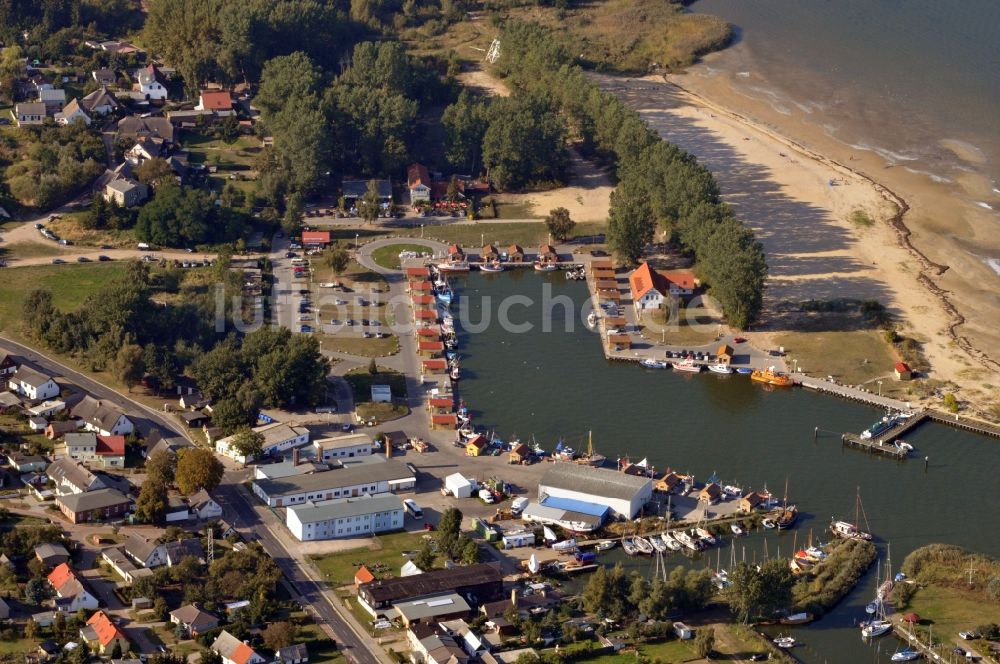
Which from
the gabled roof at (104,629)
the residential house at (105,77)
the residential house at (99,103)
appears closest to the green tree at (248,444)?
the gabled roof at (104,629)

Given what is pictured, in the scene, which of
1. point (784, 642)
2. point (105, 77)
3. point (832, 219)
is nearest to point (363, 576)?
point (784, 642)

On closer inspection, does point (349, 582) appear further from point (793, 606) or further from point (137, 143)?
point (137, 143)

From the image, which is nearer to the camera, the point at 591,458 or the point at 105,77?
the point at 591,458

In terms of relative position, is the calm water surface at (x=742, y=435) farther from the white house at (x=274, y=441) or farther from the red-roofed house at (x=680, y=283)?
the white house at (x=274, y=441)

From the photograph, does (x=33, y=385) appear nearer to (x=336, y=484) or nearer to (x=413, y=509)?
(x=336, y=484)

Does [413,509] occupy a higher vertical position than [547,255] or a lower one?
lower

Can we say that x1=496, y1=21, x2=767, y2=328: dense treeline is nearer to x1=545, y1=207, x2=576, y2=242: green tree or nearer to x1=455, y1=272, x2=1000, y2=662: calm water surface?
x1=545, y1=207, x2=576, y2=242: green tree

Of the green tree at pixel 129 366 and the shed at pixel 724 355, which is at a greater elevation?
the green tree at pixel 129 366
